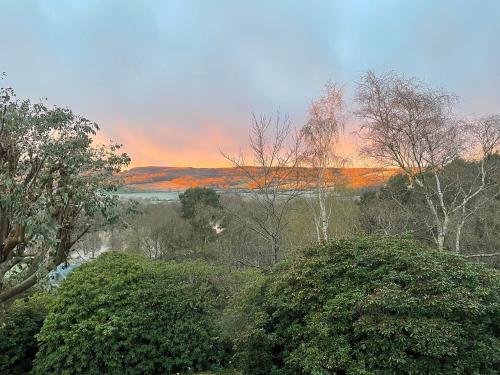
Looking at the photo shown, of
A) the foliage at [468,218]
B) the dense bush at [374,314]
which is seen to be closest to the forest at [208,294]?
the dense bush at [374,314]

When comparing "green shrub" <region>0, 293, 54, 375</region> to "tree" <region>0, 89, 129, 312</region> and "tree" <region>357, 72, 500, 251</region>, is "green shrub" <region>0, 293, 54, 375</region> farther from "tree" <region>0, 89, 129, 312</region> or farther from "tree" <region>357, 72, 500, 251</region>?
"tree" <region>357, 72, 500, 251</region>

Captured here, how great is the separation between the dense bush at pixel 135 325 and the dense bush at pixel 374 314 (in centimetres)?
170

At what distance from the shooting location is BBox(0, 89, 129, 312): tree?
499cm

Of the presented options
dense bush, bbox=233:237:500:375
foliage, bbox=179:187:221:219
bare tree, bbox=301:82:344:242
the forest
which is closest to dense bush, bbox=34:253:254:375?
the forest

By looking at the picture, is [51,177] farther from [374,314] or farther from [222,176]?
[222,176]


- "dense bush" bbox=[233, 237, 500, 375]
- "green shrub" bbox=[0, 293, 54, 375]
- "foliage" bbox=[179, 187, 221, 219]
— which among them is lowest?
"green shrub" bbox=[0, 293, 54, 375]

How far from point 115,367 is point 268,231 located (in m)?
4.17

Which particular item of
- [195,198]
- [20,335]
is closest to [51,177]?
[20,335]

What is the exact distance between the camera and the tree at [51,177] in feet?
16.4

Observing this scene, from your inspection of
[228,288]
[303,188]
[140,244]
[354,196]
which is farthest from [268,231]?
[140,244]

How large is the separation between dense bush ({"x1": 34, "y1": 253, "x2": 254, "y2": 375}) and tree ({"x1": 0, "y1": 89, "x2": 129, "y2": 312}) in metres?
1.92

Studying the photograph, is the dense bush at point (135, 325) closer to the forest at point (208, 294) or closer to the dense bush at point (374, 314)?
the forest at point (208, 294)

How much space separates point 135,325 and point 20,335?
2422 mm

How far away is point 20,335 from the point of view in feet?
25.8
